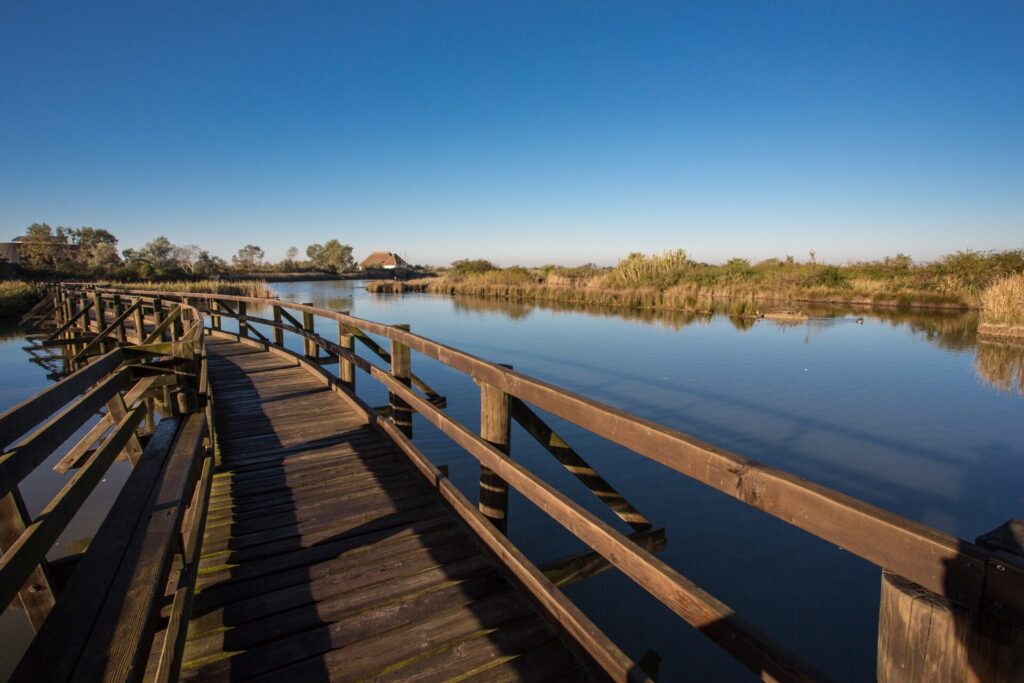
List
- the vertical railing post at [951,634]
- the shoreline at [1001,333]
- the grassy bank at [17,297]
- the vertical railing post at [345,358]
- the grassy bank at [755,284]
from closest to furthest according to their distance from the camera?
the vertical railing post at [951,634] < the vertical railing post at [345,358] < the shoreline at [1001,333] < the grassy bank at [17,297] < the grassy bank at [755,284]

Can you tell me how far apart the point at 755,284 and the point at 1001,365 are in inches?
890

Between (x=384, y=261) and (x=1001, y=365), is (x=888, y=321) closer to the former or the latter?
(x=1001, y=365)

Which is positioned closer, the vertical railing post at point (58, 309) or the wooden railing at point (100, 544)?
the wooden railing at point (100, 544)

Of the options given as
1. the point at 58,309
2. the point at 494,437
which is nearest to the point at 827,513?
the point at 494,437

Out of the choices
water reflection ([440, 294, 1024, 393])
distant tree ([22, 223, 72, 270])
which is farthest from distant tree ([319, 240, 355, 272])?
water reflection ([440, 294, 1024, 393])

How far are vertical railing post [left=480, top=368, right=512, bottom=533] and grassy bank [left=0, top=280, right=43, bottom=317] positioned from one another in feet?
117

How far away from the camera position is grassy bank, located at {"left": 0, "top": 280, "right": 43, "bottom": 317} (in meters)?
25.8

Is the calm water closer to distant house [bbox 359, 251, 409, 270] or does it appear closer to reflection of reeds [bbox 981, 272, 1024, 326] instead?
reflection of reeds [bbox 981, 272, 1024, 326]

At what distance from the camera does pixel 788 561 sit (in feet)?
16.1

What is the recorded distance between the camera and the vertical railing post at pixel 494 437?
9.08 feet

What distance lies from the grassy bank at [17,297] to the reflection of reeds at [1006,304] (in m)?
46.5

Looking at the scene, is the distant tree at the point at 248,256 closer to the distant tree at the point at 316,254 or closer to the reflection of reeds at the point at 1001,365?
the distant tree at the point at 316,254

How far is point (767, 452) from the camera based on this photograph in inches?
291

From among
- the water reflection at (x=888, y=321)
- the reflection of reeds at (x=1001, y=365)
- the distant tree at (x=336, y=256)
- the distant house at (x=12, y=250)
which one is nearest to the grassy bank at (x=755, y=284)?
the water reflection at (x=888, y=321)
